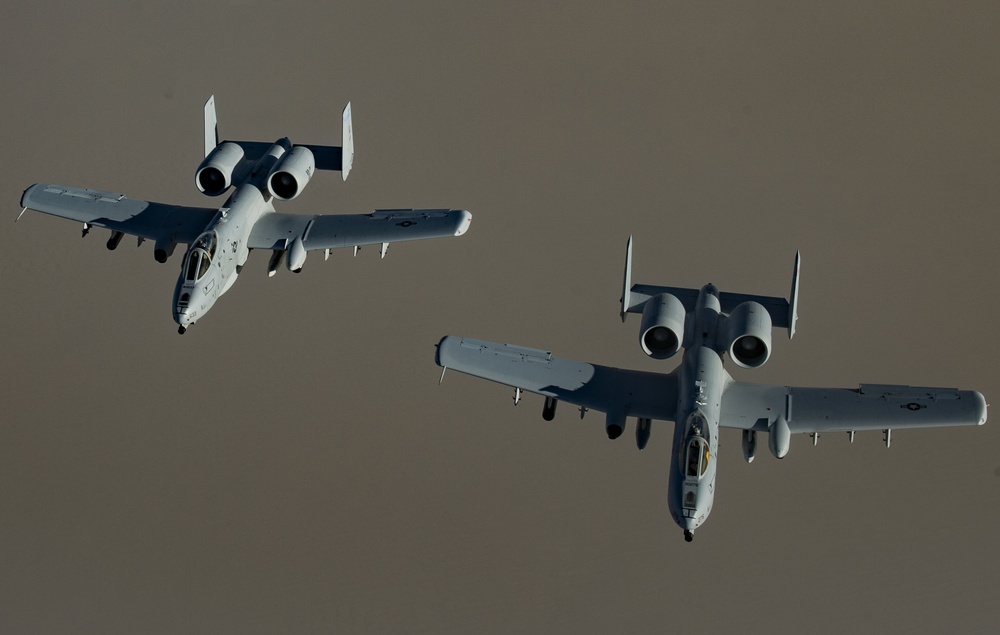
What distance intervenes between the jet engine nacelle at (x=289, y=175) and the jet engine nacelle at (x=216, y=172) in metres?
0.88

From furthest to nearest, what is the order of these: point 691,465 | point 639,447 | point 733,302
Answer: point 733,302, point 639,447, point 691,465

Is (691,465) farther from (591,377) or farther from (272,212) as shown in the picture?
(272,212)

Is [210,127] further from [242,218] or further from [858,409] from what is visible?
[858,409]

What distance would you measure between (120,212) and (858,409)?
16036 mm

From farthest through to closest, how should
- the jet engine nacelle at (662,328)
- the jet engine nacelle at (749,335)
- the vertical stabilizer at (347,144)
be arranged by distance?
the vertical stabilizer at (347,144), the jet engine nacelle at (662,328), the jet engine nacelle at (749,335)

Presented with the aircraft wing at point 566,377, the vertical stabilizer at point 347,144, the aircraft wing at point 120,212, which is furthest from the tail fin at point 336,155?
the aircraft wing at point 566,377

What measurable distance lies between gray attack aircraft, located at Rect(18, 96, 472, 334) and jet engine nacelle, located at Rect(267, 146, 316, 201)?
2cm

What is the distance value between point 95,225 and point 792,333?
1490cm

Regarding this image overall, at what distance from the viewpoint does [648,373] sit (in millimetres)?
29688

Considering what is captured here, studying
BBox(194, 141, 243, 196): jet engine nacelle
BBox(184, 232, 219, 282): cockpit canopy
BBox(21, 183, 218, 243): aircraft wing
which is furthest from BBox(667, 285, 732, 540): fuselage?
BBox(21, 183, 218, 243): aircraft wing

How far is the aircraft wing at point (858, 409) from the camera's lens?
28.4 meters

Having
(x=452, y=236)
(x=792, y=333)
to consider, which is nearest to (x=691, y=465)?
(x=792, y=333)

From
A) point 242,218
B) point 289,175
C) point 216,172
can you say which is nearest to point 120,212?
point 216,172

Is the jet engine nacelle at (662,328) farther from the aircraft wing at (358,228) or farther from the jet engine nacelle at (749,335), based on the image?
the aircraft wing at (358,228)
